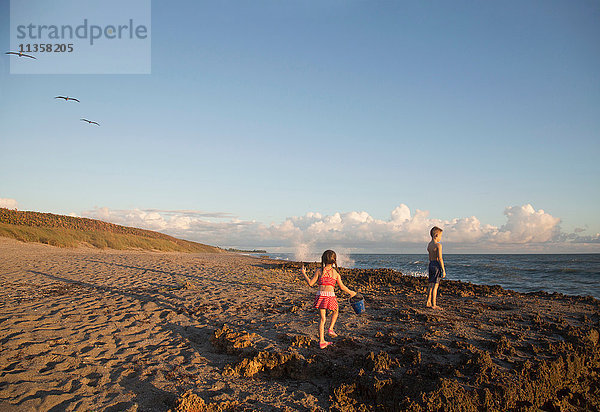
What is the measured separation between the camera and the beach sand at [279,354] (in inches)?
143

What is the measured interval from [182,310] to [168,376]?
132 inches

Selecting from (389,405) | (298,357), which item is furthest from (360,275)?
(389,405)

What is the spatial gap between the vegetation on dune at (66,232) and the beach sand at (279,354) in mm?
19084

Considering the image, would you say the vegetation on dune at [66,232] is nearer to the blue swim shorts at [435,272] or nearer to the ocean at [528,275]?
the ocean at [528,275]

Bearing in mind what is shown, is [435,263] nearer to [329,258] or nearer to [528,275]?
[329,258]

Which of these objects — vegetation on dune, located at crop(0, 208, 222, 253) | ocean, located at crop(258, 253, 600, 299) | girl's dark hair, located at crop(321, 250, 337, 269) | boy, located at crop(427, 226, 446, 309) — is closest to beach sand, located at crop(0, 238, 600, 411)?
boy, located at crop(427, 226, 446, 309)

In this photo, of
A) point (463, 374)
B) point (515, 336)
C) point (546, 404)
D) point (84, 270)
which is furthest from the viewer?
point (84, 270)

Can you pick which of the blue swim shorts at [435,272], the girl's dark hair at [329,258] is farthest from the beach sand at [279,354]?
the girl's dark hair at [329,258]

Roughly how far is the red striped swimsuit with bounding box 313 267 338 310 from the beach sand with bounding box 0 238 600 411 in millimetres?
638

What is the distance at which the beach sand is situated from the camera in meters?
3.63

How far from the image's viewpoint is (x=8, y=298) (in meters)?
7.58

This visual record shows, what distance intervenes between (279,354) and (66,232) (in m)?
29.2

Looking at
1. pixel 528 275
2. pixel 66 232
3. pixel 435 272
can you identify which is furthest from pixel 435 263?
pixel 66 232

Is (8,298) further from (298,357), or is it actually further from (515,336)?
(515,336)
